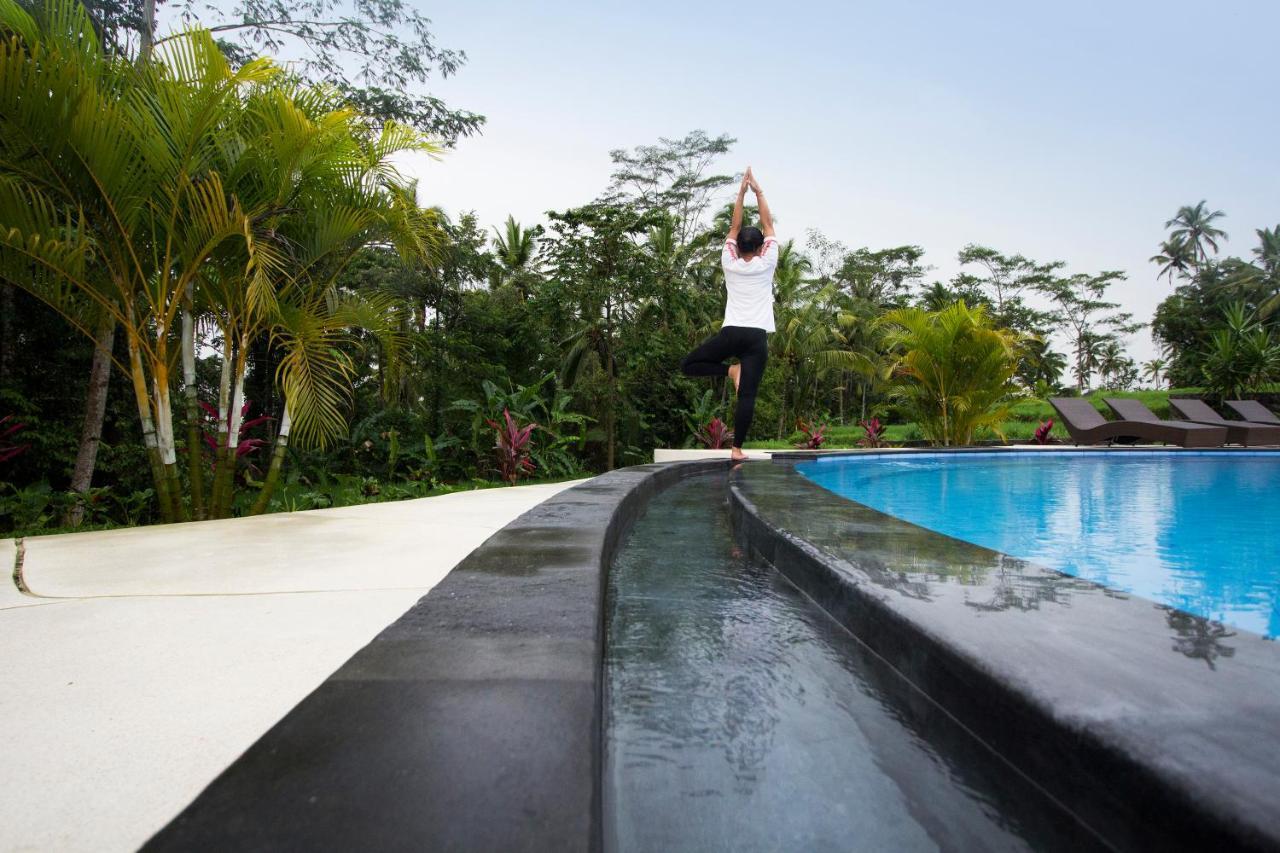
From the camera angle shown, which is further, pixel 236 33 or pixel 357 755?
pixel 236 33

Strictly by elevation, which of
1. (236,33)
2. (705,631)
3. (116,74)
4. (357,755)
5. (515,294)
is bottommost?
(705,631)

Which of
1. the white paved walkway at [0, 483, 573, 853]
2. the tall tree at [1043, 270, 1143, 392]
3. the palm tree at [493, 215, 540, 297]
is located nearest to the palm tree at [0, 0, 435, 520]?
the white paved walkway at [0, 483, 573, 853]

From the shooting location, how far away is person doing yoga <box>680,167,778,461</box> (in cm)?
471

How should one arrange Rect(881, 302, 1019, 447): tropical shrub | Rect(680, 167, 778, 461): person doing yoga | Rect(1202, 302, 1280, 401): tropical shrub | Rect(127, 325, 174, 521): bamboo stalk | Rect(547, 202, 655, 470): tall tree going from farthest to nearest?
Rect(1202, 302, 1280, 401): tropical shrub, Rect(547, 202, 655, 470): tall tree, Rect(881, 302, 1019, 447): tropical shrub, Rect(680, 167, 778, 461): person doing yoga, Rect(127, 325, 174, 521): bamboo stalk

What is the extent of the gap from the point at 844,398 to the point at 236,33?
30773mm

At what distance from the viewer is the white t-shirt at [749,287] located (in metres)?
4.72

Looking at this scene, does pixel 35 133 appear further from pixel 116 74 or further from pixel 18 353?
pixel 18 353

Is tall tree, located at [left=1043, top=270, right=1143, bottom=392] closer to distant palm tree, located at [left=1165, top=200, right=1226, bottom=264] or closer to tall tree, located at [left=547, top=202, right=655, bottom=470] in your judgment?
distant palm tree, located at [left=1165, top=200, right=1226, bottom=264]

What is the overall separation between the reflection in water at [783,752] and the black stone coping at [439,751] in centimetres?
17

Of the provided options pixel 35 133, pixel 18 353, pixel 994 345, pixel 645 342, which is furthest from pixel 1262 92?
pixel 18 353

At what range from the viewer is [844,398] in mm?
34844

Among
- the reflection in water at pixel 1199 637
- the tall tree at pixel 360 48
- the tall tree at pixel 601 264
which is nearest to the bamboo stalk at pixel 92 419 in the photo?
the tall tree at pixel 360 48

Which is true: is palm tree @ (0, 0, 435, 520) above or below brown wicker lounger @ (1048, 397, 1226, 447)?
above

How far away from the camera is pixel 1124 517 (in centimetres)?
356
